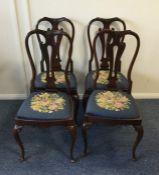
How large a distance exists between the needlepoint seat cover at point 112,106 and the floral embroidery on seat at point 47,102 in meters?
0.22

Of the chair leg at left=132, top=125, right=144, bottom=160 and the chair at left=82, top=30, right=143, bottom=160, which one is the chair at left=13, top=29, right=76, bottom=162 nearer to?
the chair at left=82, top=30, right=143, bottom=160

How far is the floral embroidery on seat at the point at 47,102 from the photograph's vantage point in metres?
1.67

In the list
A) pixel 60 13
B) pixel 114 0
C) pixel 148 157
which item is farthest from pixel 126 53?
pixel 148 157

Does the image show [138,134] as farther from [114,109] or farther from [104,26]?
[104,26]

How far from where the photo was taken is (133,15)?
214cm

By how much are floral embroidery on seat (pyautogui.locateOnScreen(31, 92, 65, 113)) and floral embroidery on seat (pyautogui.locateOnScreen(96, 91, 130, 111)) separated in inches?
11.8

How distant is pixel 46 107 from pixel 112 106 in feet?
1.62

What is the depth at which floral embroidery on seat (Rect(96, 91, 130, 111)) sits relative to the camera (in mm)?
1689

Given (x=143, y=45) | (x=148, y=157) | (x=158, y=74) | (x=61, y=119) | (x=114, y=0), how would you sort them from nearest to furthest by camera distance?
(x=61, y=119)
(x=148, y=157)
(x=114, y=0)
(x=143, y=45)
(x=158, y=74)

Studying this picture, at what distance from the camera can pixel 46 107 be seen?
66.4 inches

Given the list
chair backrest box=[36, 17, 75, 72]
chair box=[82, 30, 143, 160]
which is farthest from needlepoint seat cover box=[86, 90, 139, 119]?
chair backrest box=[36, 17, 75, 72]

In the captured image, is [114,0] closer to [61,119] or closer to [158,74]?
[158,74]

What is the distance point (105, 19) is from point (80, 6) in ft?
0.86

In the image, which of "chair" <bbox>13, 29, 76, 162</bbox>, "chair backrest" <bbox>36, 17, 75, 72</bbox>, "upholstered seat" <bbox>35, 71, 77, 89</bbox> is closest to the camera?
"chair" <bbox>13, 29, 76, 162</bbox>
